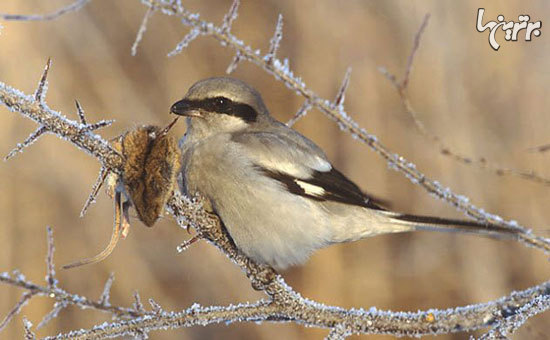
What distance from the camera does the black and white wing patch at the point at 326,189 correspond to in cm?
218

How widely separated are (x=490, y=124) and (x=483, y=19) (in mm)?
769

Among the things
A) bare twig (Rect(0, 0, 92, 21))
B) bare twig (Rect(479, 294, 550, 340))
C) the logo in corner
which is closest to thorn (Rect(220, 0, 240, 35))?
bare twig (Rect(0, 0, 92, 21))

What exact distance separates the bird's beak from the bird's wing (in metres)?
0.17

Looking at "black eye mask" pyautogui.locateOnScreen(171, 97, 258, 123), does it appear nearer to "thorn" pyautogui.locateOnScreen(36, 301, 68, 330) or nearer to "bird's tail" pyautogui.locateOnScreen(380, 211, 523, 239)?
"bird's tail" pyautogui.locateOnScreen(380, 211, 523, 239)

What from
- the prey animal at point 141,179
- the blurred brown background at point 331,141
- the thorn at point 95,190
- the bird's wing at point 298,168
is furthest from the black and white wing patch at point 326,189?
the blurred brown background at point 331,141

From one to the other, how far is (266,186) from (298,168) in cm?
18

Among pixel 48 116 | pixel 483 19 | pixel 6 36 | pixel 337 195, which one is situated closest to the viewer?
pixel 48 116

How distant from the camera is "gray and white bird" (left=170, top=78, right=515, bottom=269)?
2029mm

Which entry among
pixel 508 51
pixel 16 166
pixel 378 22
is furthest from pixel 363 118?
pixel 16 166

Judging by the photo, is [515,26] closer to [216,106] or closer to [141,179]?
[216,106]

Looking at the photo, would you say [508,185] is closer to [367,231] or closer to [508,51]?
[508,51]

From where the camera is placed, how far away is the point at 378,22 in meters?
5.10

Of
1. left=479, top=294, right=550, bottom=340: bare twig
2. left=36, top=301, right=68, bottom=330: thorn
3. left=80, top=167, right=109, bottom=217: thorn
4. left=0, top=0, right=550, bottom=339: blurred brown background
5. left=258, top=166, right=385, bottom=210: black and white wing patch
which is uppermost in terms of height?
left=0, top=0, right=550, bottom=339: blurred brown background

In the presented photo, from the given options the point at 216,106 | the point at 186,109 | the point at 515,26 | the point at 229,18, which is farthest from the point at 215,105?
the point at 515,26
